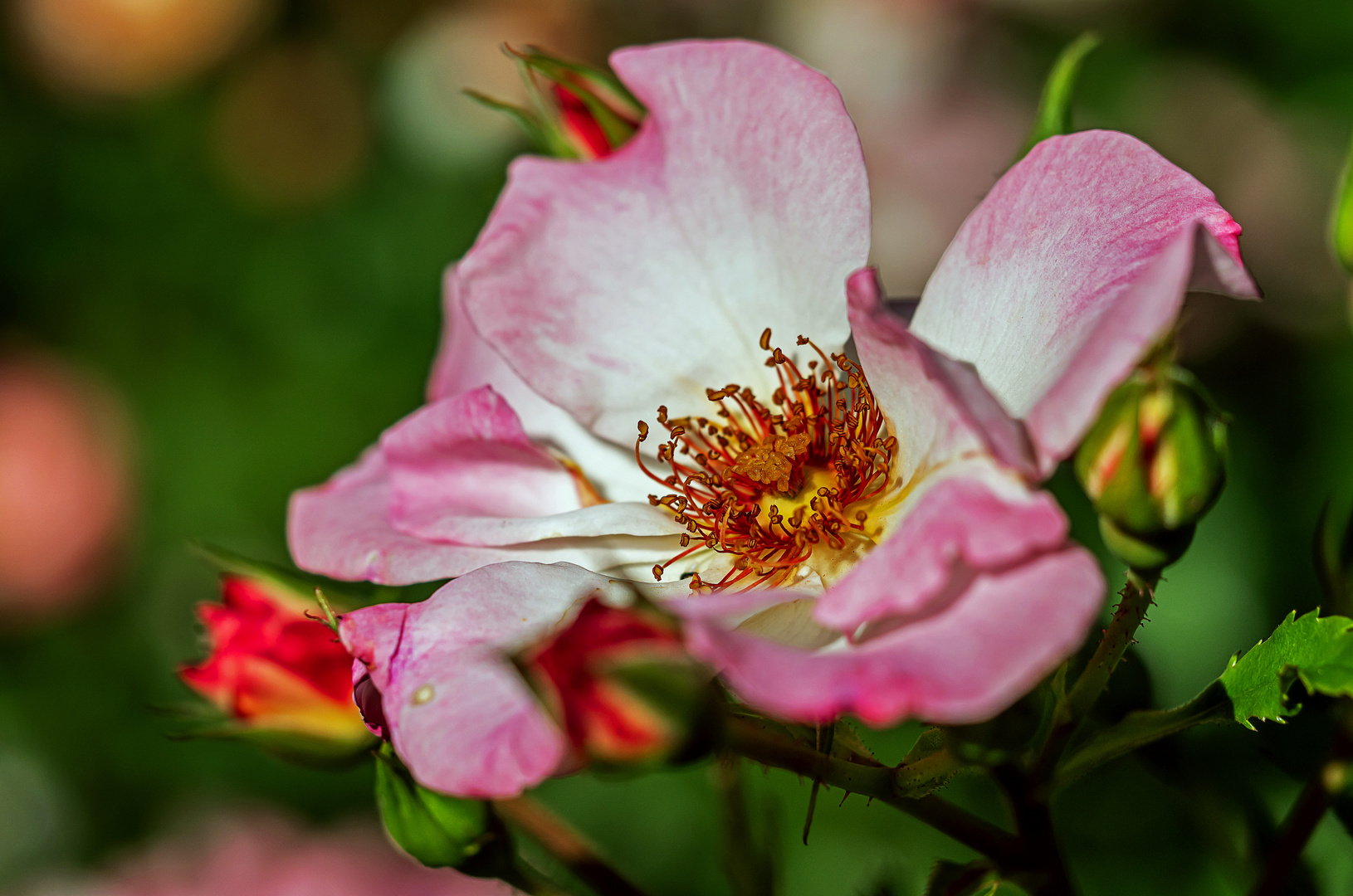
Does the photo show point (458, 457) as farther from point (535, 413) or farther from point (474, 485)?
point (535, 413)

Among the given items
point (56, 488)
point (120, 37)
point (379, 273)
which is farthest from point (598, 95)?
point (120, 37)

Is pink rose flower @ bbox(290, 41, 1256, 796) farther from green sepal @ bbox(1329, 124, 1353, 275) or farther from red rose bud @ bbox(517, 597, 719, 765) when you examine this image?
green sepal @ bbox(1329, 124, 1353, 275)

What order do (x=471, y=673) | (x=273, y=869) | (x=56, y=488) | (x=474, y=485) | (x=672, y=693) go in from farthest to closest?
(x=56, y=488)
(x=273, y=869)
(x=474, y=485)
(x=471, y=673)
(x=672, y=693)

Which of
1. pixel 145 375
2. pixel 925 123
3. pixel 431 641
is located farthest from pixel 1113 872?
pixel 145 375

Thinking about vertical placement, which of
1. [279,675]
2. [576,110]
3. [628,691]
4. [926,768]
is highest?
[576,110]

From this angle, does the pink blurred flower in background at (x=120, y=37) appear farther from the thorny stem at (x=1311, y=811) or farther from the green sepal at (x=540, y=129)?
the thorny stem at (x=1311, y=811)

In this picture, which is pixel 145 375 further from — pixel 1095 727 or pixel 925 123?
pixel 1095 727
